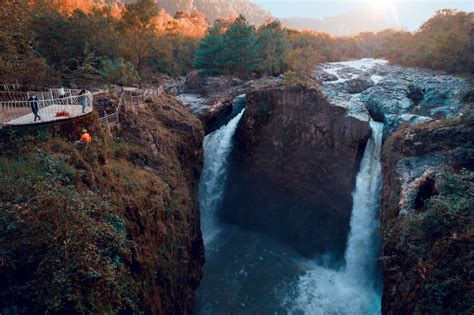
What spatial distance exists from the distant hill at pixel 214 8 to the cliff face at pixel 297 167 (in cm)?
8694

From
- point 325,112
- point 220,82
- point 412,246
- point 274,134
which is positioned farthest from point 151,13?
point 412,246

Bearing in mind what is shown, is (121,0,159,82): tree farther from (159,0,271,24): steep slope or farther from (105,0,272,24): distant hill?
(159,0,271,24): steep slope

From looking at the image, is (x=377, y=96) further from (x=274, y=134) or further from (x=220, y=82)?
(x=220, y=82)

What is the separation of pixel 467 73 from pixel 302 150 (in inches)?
683

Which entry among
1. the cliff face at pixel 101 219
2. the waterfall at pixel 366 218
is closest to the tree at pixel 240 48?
the cliff face at pixel 101 219

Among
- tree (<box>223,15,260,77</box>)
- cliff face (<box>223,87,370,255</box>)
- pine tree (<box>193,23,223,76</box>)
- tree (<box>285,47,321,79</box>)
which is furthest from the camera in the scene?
pine tree (<box>193,23,223,76</box>)

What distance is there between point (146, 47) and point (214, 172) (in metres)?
14.7

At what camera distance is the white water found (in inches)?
624

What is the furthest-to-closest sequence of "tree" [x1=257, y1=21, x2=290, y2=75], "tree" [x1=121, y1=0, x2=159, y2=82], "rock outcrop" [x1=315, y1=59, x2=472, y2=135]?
"tree" [x1=257, y1=21, x2=290, y2=75] → "tree" [x1=121, y1=0, x2=159, y2=82] → "rock outcrop" [x1=315, y1=59, x2=472, y2=135]

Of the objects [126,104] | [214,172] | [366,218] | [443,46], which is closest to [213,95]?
[214,172]

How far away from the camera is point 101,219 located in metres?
8.27

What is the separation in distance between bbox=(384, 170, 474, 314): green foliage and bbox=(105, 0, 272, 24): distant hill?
10100 centimetres

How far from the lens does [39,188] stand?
7062 mm

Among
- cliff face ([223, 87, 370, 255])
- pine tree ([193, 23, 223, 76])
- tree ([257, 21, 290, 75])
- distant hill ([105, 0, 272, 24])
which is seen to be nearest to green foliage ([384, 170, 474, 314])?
cliff face ([223, 87, 370, 255])
